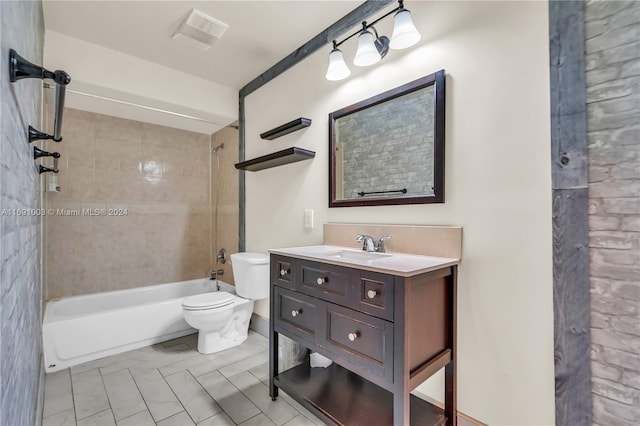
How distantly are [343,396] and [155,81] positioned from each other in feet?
9.01

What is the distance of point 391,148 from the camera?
A: 5.56 ft

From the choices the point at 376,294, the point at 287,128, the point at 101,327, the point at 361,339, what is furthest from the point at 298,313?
the point at 101,327

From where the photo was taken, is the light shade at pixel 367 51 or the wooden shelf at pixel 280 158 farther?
the wooden shelf at pixel 280 158

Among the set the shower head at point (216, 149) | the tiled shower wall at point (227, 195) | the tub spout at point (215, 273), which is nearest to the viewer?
the tiled shower wall at point (227, 195)

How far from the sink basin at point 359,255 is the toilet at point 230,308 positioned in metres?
0.92

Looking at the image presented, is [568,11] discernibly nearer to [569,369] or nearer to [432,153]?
[432,153]

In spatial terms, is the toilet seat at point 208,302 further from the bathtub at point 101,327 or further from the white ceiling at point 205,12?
the white ceiling at point 205,12

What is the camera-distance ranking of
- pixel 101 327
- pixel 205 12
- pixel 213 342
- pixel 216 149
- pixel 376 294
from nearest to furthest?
pixel 376 294, pixel 205 12, pixel 101 327, pixel 213 342, pixel 216 149

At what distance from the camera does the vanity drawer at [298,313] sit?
1462mm

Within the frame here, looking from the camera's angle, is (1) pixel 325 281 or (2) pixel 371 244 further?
(2) pixel 371 244

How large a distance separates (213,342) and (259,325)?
46cm

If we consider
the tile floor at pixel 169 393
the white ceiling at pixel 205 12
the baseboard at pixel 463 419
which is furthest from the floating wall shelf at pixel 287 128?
the baseboard at pixel 463 419

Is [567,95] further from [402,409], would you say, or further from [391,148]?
[402,409]

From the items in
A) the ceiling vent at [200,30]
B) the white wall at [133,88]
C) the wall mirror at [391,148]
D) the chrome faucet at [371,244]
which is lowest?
the chrome faucet at [371,244]
